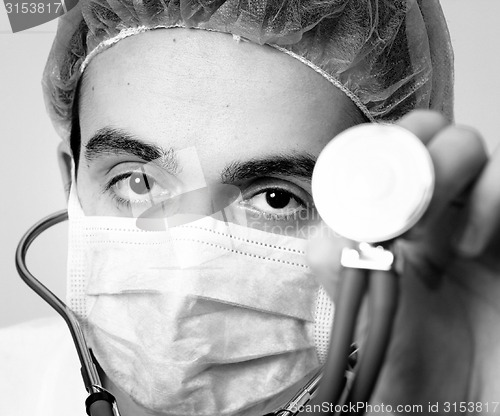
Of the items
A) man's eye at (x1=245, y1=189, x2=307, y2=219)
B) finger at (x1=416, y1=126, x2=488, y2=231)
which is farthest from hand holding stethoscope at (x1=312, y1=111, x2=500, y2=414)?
man's eye at (x1=245, y1=189, x2=307, y2=219)

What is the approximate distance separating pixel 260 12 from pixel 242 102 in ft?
0.49

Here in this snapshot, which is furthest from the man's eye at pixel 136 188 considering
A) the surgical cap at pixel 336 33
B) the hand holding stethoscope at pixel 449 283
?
the hand holding stethoscope at pixel 449 283

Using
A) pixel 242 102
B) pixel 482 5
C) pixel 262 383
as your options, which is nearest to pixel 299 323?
pixel 262 383

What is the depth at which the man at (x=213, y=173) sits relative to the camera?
3.10ft

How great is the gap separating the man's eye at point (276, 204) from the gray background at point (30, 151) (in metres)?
0.64

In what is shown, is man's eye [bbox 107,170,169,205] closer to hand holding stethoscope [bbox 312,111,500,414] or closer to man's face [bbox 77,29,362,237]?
man's face [bbox 77,29,362,237]

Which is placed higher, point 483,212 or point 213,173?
point 483,212

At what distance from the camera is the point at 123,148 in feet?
3.41

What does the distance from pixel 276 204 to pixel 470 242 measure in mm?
512

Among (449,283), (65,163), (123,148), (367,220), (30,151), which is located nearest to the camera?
(367,220)

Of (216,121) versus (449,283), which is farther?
(216,121)

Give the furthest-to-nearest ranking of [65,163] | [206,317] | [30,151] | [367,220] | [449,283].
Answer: [30,151] < [65,163] < [206,317] < [449,283] < [367,220]

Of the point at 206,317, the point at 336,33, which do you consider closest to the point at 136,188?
the point at 206,317

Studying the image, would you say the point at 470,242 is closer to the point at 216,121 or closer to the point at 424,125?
the point at 424,125
